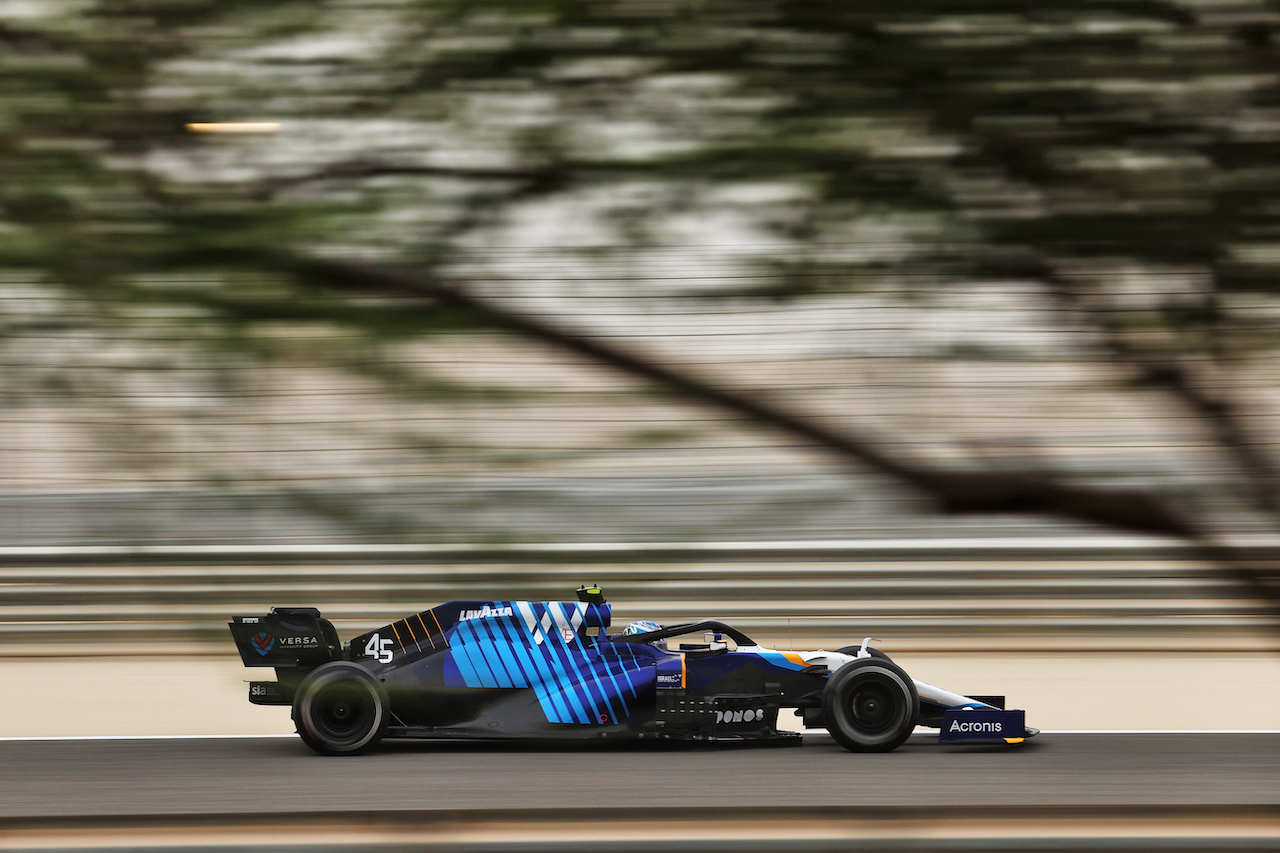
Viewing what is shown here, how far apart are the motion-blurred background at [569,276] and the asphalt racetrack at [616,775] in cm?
430

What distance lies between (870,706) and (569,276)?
615 centimetres

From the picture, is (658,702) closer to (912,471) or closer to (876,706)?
(876,706)

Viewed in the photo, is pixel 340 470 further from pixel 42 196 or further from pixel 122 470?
pixel 42 196

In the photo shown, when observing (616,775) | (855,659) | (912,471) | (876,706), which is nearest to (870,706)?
(876,706)

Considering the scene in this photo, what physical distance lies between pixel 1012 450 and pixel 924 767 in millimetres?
5474

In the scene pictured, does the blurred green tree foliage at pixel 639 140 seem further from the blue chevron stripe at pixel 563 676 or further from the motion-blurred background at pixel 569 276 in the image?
the blue chevron stripe at pixel 563 676

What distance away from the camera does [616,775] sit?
6340 mm

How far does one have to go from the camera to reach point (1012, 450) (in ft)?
5.04

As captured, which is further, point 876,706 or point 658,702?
point 876,706

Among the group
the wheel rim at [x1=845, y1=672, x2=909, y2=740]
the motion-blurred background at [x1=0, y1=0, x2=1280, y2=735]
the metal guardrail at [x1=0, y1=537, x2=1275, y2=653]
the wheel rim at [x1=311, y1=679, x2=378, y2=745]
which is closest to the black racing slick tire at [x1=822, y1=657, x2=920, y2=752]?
the wheel rim at [x1=845, y1=672, x2=909, y2=740]

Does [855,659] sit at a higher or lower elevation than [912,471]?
lower

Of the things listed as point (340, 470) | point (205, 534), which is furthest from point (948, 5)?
point (205, 534)

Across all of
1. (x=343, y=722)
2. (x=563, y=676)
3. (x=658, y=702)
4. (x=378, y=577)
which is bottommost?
(x=343, y=722)

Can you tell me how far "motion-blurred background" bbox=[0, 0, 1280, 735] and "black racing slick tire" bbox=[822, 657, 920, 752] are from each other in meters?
5.72
